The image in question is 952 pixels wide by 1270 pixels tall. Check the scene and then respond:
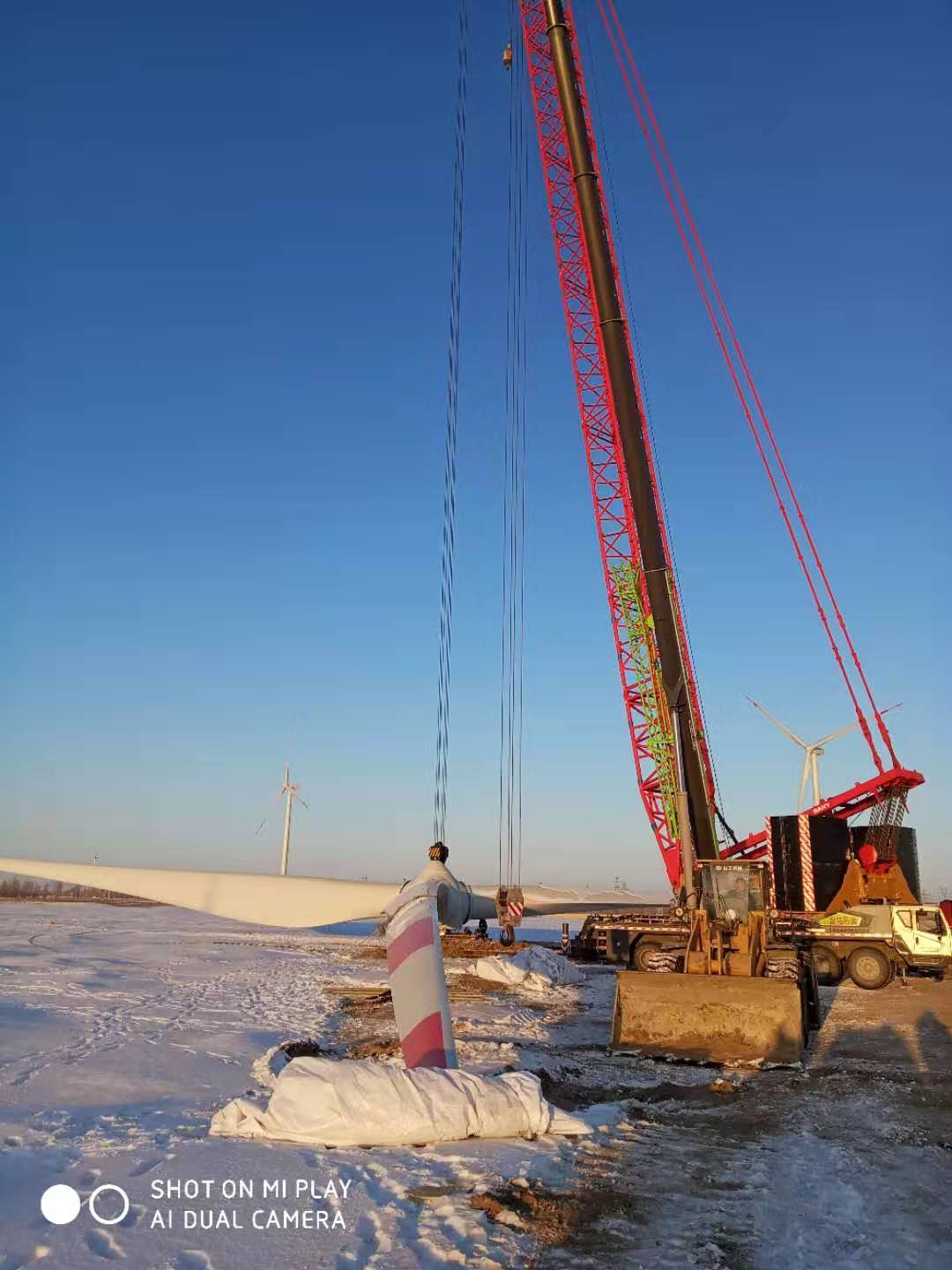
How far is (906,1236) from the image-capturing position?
6.95 metres

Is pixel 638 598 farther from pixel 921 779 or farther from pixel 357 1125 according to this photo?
pixel 357 1125

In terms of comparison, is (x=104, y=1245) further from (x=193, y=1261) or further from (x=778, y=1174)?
(x=778, y=1174)

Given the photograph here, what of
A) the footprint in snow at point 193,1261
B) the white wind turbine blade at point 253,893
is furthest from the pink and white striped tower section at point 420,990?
the white wind turbine blade at point 253,893

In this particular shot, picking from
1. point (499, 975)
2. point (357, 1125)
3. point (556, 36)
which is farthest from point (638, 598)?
point (357, 1125)

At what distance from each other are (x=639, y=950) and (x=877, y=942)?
6509 millimetres

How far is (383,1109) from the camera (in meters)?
8.23

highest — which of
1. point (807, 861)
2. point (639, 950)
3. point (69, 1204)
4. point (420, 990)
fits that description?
point (807, 861)

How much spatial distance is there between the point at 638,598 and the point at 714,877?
49.3 ft

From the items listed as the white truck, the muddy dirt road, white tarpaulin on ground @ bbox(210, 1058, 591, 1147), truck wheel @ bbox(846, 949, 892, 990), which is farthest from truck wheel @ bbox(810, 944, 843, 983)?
white tarpaulin on ground @ bbox(210, 1058, 591, 1147)

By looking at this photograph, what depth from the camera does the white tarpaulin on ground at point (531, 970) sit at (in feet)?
76.9

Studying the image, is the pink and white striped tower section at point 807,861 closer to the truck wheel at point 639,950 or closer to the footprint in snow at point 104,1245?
Result: the truck wheel at point 639,950

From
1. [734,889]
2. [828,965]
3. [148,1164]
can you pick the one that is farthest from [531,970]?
[148,1164]

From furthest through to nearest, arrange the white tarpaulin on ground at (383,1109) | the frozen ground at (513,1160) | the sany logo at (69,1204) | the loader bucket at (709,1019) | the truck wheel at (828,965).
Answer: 1. the truck wheel at (828,965)
2. the loader bucket at (709,1019)
3. the white tarpaulin on ground at (383,1109)
4. the sany logo at (69,1204)
5. the frozen ground at (513,1160)

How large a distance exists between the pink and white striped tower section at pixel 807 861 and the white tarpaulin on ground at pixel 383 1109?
2381 centimetres
